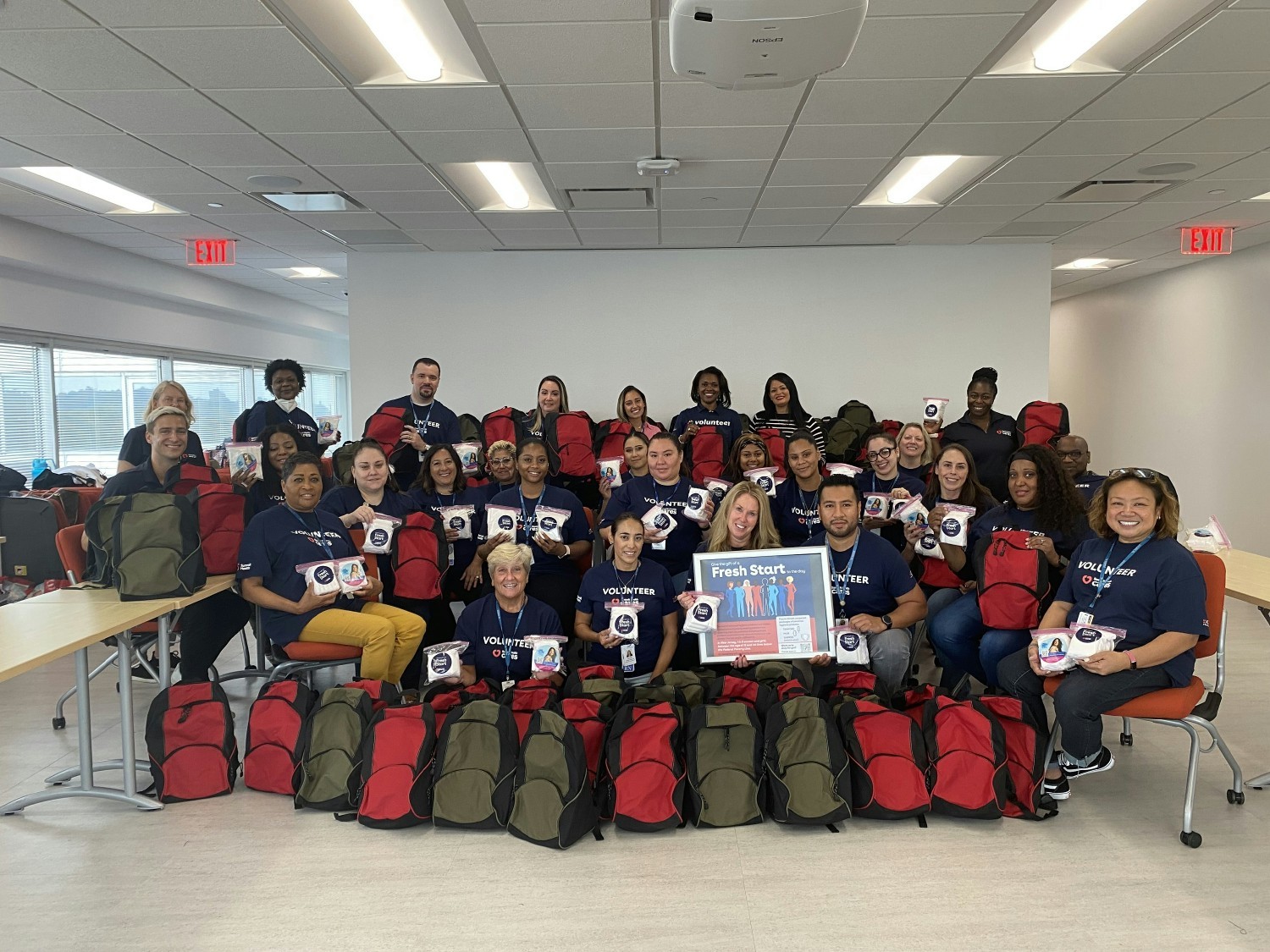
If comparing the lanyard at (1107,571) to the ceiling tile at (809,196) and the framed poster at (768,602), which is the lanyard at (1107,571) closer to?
the framed poster at (768,602)

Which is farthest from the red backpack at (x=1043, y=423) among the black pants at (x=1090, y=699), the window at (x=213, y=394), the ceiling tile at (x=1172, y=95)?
the window at (x=213, y=394)

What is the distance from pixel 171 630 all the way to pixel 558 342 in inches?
220

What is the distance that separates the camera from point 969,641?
4.23 metres

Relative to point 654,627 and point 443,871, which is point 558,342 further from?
point 443,871

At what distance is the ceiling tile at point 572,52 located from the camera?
12.1ft

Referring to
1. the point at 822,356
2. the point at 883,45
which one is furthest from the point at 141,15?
the point at 822,356

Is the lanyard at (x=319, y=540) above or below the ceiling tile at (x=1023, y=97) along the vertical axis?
below

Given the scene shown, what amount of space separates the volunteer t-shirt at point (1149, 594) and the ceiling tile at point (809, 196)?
Result: 3.84 m

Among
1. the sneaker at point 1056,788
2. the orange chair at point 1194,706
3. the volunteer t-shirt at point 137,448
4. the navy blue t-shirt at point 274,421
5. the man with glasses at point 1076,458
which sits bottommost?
the sneaker at point 1056,788

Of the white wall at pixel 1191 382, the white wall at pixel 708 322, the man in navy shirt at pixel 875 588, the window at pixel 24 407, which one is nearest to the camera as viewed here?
the man in navy shirt at pixel 875 588

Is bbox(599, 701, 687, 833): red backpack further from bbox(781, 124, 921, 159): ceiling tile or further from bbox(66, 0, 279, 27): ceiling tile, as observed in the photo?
bbox(781, 124, 921, 159): ceiling tile

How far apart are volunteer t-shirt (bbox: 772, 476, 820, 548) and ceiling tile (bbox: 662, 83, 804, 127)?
2105 millimetres

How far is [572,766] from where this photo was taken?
324 centimetres

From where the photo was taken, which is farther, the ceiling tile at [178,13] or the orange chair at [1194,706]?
the ceiling tile at [178,13]
